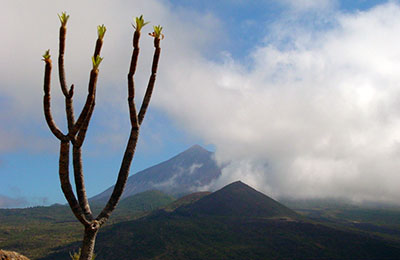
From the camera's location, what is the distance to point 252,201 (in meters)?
179

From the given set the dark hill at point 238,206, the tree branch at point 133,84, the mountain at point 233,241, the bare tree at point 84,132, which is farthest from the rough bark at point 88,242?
the dark hill at point 238,206

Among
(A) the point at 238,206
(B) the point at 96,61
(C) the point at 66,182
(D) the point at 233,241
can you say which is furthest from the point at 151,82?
(A) the point at 238,206

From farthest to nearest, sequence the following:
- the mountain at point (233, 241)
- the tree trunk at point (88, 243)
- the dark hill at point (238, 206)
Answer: the dark hill at point (238, 206)
the mountain at point (233, 241)
the tree trunk at point (88, 243)

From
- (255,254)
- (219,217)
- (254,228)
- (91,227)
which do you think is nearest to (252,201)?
(219,217)

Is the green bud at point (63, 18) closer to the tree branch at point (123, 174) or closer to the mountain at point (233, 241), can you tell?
the tree branch at point (123, 174)

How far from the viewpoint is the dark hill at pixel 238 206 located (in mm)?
162500

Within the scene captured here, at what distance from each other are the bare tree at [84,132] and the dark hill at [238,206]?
15519 cm

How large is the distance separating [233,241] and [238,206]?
58.8m

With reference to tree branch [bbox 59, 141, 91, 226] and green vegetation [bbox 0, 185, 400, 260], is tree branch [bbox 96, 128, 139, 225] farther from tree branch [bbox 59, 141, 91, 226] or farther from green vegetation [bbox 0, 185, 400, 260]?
green vegetation [bbox 0, 185, 400, 260]

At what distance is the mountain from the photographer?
9700 cm

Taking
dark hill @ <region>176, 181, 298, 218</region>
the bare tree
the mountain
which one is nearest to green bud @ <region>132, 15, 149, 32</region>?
the bare tree

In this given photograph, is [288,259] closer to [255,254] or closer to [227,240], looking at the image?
[255,254]

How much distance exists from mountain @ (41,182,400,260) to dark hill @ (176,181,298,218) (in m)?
5.01

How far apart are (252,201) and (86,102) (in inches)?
7005
